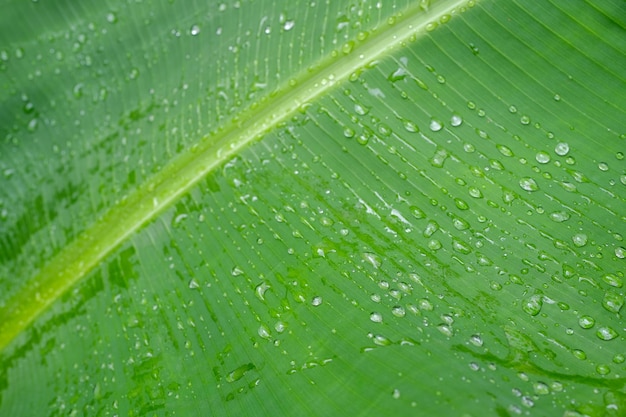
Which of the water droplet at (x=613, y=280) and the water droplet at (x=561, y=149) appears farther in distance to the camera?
the water droplet at (x=561, y=149)

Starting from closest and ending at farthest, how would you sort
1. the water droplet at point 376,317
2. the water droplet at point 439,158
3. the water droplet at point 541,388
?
the water droplet at point 541,388
the water droplet at point 376,317
the water droplet at point 439,158

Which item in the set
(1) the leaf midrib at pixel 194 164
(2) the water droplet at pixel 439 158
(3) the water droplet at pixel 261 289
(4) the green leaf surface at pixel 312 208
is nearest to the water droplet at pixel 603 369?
(4) the green leaf surface at pixel 312 208

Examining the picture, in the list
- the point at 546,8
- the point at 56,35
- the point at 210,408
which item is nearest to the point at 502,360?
the point at 210,408

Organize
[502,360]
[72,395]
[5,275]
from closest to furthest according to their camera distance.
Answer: [502,360]
[72,395]
[5,275]

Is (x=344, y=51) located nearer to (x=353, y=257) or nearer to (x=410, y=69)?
(x=410, y=69)

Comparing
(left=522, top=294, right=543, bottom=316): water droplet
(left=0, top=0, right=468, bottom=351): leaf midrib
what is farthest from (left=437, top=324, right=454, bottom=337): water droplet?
(left=0, top=0, right=468, bottom=351): leaf midrib

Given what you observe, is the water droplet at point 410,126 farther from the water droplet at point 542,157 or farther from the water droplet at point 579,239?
the water droplet at point 579,239

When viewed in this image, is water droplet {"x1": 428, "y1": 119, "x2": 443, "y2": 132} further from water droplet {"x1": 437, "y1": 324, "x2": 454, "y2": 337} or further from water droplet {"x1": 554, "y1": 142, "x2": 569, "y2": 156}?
water droplet {"x1": 437, "y1": 324, "x2": 454, "y2": 337}
